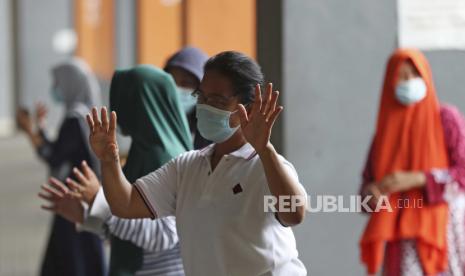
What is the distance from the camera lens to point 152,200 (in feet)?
7.26

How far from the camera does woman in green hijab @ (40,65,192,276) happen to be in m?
2.58

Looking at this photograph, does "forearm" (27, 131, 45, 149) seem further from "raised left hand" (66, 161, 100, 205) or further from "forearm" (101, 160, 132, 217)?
"forearm" (101, 160, 132, 217)

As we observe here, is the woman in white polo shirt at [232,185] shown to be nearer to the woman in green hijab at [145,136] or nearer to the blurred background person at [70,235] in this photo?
the woman in green hijab at [145,136]

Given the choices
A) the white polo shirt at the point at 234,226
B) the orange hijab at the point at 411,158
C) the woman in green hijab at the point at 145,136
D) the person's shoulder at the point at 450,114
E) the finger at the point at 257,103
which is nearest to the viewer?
the finger at the point at 257,103

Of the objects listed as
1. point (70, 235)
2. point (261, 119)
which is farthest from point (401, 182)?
point (70, 235)

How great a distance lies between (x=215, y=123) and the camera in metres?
2.04

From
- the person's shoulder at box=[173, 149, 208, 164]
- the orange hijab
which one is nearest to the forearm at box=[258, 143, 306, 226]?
the person's shoulder at box=[173, 149, 208, 164]

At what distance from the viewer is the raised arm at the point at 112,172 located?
2104 millimetres

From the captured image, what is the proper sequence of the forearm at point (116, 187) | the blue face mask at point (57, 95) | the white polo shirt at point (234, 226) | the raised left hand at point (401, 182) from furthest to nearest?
the blue face mask at point (57, 95) → the raised left hand at point (401, 182) → the forearm at point (116, 187) → the white polo shirt at point (234, 226)

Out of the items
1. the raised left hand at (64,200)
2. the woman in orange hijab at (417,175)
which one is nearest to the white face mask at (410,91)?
the woman in orange hijab at (417,175)

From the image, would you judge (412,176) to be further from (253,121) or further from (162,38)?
(162,38)

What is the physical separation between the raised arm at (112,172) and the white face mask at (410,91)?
1423mm

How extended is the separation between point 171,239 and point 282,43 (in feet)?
2.11

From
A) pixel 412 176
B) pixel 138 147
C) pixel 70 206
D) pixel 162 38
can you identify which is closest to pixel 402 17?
pixel 412 176
